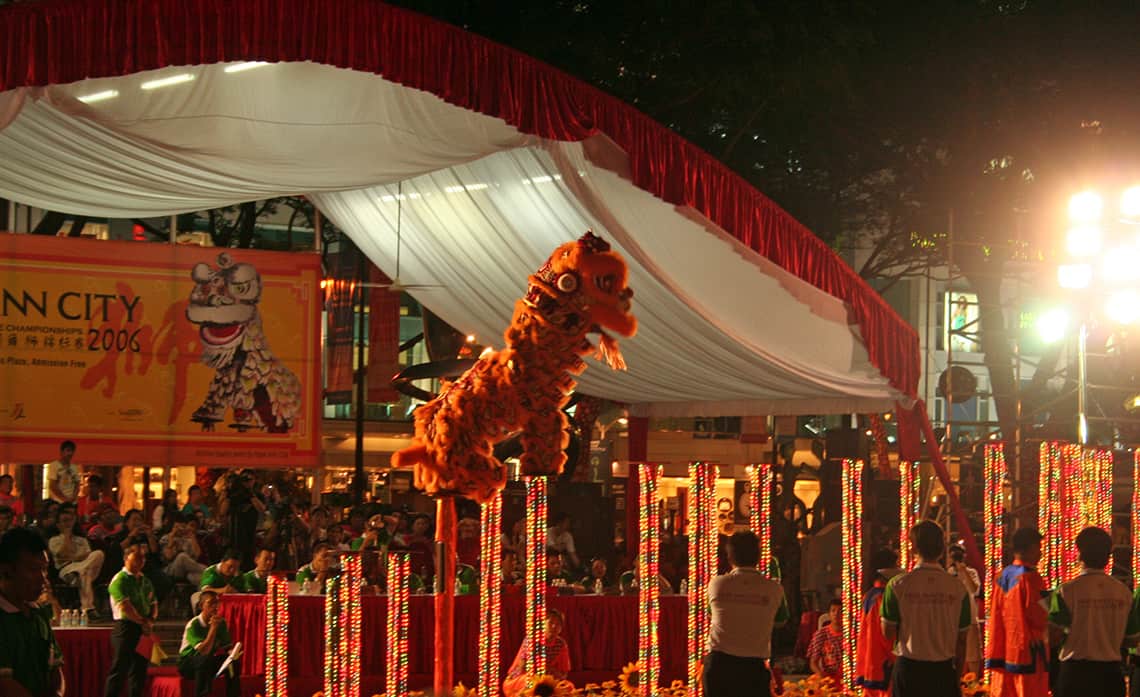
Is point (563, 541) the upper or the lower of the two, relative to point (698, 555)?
lower

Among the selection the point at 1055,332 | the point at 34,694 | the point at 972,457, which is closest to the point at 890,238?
the point at 1055,332

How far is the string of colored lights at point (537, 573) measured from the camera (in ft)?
25.3

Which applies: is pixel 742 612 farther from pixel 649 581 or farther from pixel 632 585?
pixel 632 585

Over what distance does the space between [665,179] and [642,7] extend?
5.08 meters

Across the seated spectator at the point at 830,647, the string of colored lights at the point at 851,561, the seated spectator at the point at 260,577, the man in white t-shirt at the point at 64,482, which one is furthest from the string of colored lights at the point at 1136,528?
the man in white t-shirt at the point at 64,482

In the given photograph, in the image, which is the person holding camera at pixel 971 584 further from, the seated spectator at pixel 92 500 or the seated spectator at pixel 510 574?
the seated spectator at pixel 92 500

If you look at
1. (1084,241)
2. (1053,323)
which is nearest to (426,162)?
(1084,241)

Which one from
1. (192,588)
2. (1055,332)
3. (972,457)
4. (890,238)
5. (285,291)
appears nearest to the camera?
(285,291)

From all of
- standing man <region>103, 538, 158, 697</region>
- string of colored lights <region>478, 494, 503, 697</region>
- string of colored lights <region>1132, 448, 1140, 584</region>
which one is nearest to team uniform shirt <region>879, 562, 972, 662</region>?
string of colored lights <region>478, 494, 503, 697</region>

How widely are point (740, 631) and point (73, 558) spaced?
623 cm

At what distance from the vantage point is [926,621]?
21.2 feet

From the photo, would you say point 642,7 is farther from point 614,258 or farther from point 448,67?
point 614,258

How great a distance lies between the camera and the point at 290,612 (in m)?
9.85

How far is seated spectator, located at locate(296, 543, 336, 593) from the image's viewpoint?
10250 mm
